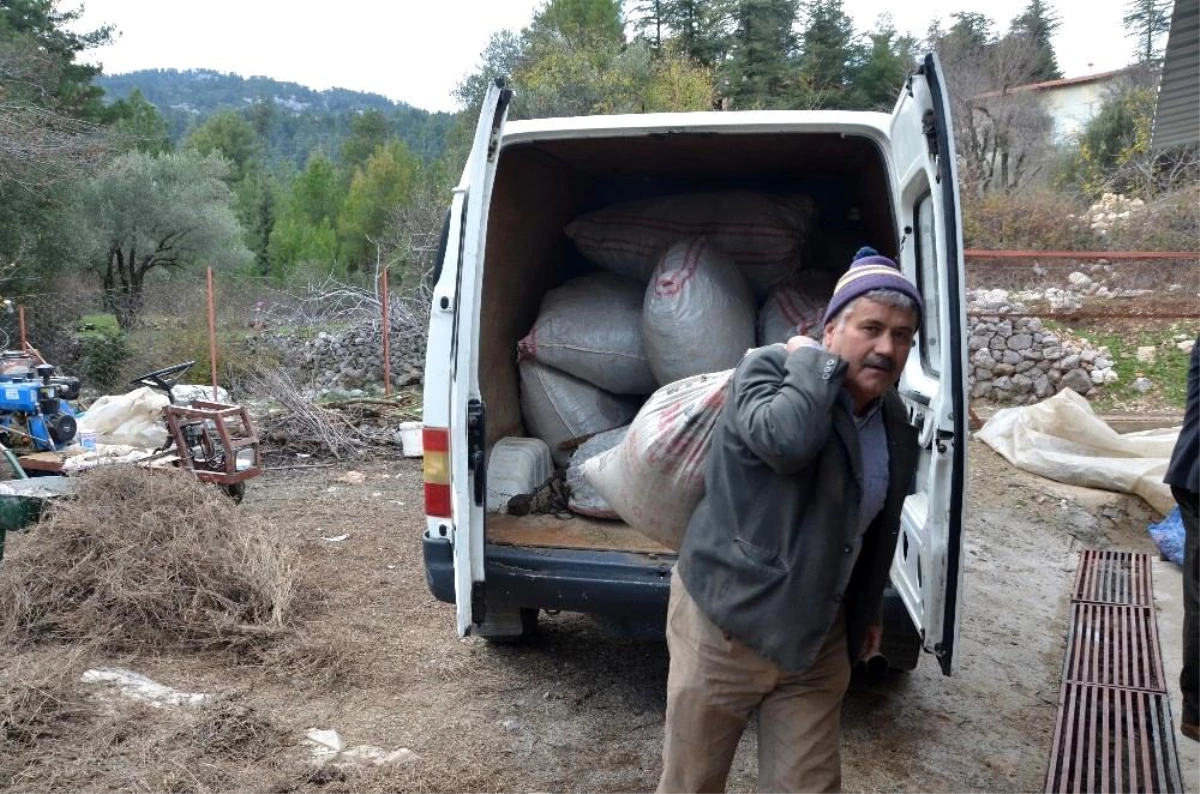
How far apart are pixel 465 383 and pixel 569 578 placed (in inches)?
28.9

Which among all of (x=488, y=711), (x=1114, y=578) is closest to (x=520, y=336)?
(x=488, y=711)

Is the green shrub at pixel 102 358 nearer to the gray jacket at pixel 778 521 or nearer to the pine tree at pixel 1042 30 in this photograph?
the gray jacket at pixel 778 521

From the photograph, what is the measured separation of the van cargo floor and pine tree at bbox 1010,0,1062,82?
31.6 metres

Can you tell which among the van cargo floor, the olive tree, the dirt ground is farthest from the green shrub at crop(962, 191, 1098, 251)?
the olive tree

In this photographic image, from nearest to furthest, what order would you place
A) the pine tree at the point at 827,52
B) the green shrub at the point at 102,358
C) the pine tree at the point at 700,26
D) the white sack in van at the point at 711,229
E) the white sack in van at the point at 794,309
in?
the white sack in van at the point at 794,309
the white sack in van at the point at 711,229
the green shrub at the point at 102,358
the pine tree at the point at 827,52
the pine tree at the point at 700,26

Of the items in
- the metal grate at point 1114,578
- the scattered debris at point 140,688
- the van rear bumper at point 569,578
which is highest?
the van rear bumper at point 569,578

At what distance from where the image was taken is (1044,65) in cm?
3253

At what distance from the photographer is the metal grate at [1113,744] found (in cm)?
321

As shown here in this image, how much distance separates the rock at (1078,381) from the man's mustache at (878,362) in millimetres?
8902

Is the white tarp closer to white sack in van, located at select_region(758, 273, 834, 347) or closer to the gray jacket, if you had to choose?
white sack in van, located at select_region(758, 273, 834, 347)

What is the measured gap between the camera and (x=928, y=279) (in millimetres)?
3391

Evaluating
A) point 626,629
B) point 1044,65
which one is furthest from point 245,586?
point 1044,65

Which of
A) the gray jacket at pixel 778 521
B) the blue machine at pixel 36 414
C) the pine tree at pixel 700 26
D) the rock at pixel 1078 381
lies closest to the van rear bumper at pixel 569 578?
the gray jacket at pixel 778 521

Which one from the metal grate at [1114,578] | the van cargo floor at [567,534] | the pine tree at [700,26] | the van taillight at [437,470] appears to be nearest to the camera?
the van taillight at [437,470]
